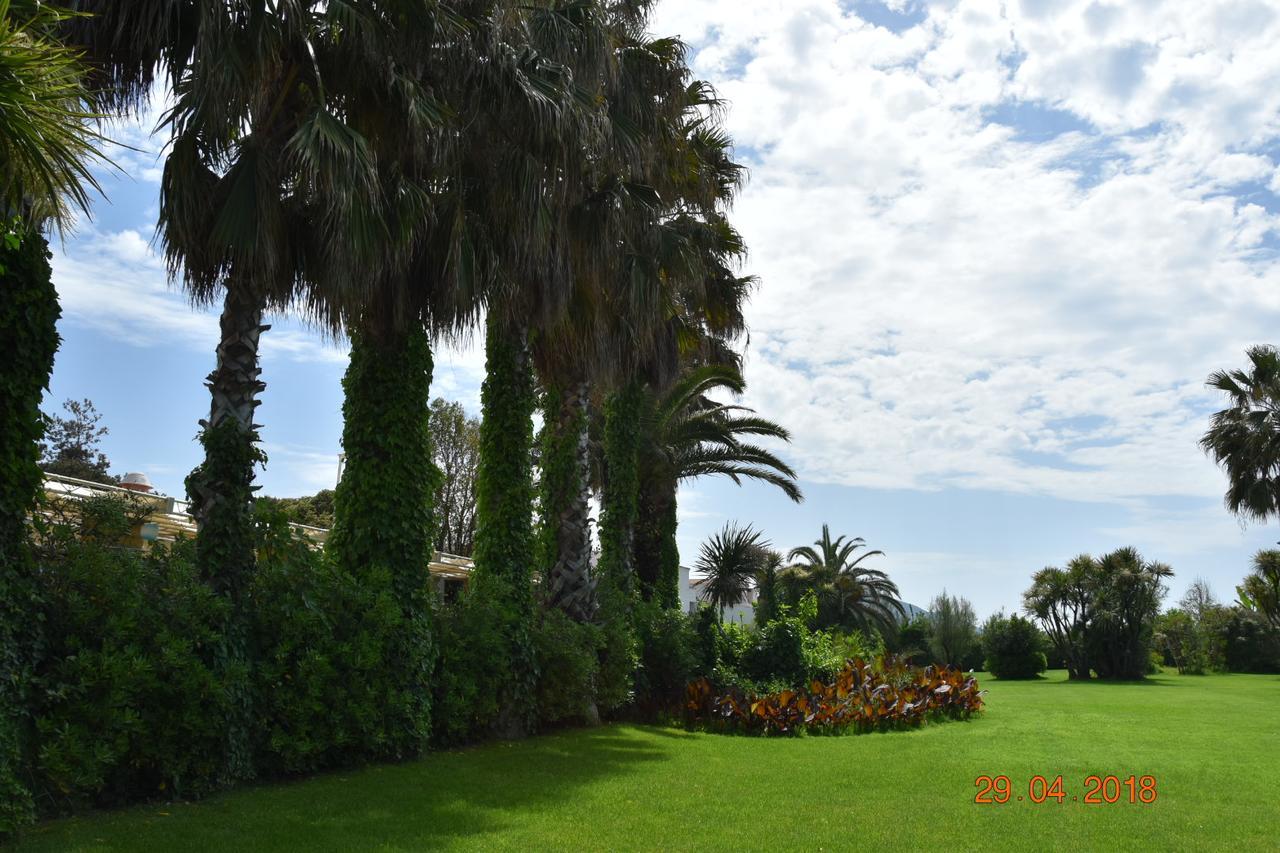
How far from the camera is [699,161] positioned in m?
19.1

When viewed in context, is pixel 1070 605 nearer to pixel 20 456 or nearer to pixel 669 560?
pixel 669 560

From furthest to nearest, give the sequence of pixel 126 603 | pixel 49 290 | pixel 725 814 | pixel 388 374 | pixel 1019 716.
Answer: pixel 1019 716
pixel 388 374
pixel 725 814
pixel 126 603
pixel 49 290

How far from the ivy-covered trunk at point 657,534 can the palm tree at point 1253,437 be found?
2229 cm

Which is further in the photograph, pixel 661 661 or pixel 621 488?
pixel 621 488

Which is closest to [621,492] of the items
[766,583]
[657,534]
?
[657,534]

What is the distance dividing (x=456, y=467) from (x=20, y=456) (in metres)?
38.9

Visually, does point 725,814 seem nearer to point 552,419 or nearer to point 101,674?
point 101,674

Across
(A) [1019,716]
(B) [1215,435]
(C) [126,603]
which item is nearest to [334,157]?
(C) [126,603]

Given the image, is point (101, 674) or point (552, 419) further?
point (552, 419)

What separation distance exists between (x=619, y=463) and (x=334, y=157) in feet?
37.8

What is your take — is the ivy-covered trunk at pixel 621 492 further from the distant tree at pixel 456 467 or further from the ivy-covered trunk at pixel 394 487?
the distant tree at pixel 456 467

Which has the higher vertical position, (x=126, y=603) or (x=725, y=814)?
(x=126, y=603)

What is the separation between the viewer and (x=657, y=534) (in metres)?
23.8

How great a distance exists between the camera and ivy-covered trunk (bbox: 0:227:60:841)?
7566mm
